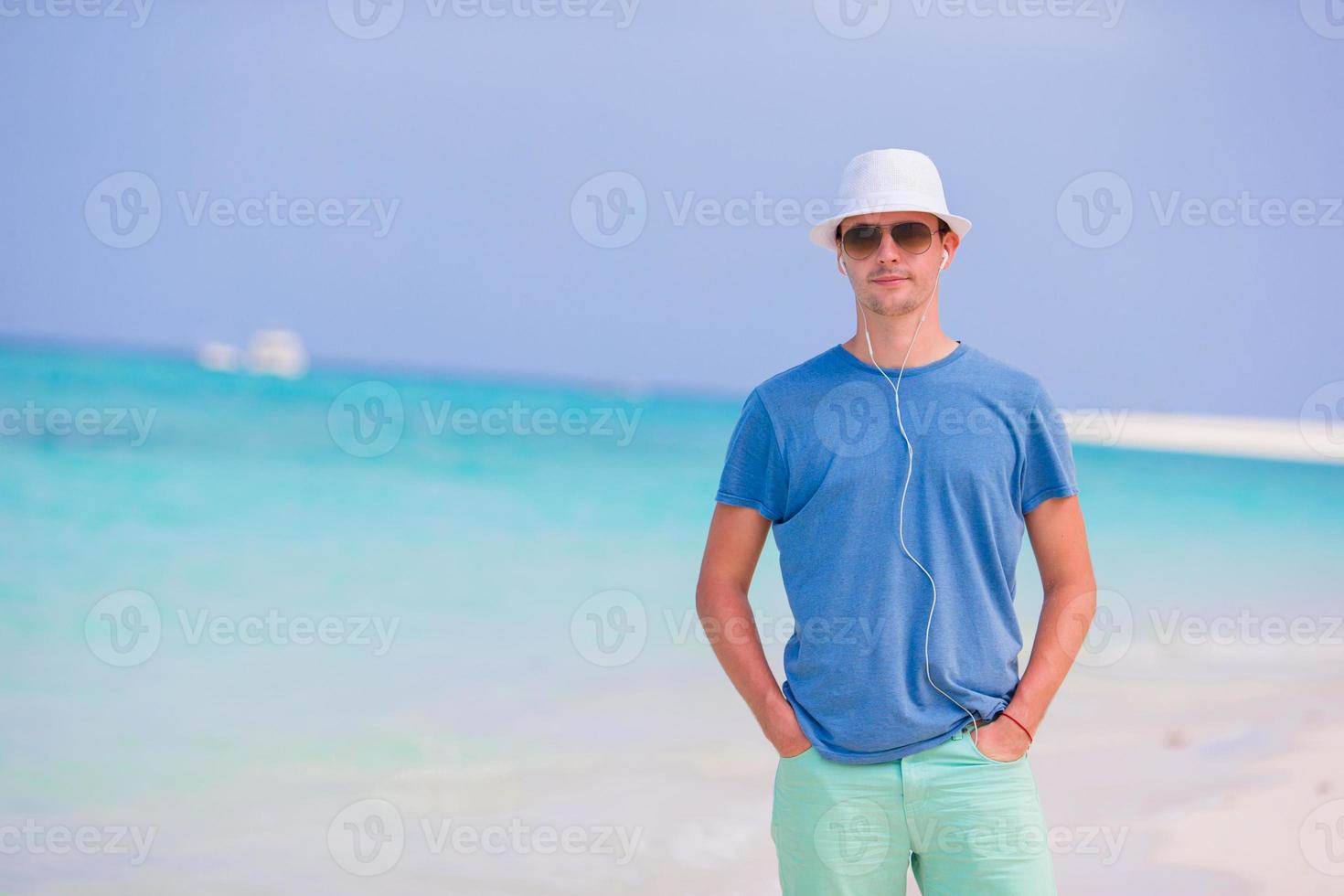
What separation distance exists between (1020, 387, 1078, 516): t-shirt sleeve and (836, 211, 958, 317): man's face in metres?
0.28

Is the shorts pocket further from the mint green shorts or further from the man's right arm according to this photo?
the man's right arm

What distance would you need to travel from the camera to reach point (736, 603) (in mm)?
2303

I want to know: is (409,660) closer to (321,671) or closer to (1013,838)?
(321,671)

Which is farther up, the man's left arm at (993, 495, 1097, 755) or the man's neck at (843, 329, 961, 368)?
the man's neck at (843, 329, 961, 368)

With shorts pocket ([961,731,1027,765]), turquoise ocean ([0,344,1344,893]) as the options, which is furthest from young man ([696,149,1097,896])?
turquoise ocean ([0,344,1344,893])

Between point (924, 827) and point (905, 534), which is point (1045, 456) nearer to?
point (905, 534)

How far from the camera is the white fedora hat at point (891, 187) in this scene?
87.3 inches

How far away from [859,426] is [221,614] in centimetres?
621

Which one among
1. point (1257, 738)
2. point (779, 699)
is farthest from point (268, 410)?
point (779, 699)

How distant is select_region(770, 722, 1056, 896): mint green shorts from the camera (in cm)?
205

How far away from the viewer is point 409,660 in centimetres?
636

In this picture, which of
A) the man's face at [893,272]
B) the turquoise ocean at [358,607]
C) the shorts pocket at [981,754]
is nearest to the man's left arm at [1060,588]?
the shorts pocket at [981,754]

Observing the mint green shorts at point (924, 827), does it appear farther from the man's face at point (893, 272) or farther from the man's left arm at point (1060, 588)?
the man's face at point (893, 272)

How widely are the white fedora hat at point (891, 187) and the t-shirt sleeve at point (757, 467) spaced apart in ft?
1.28
